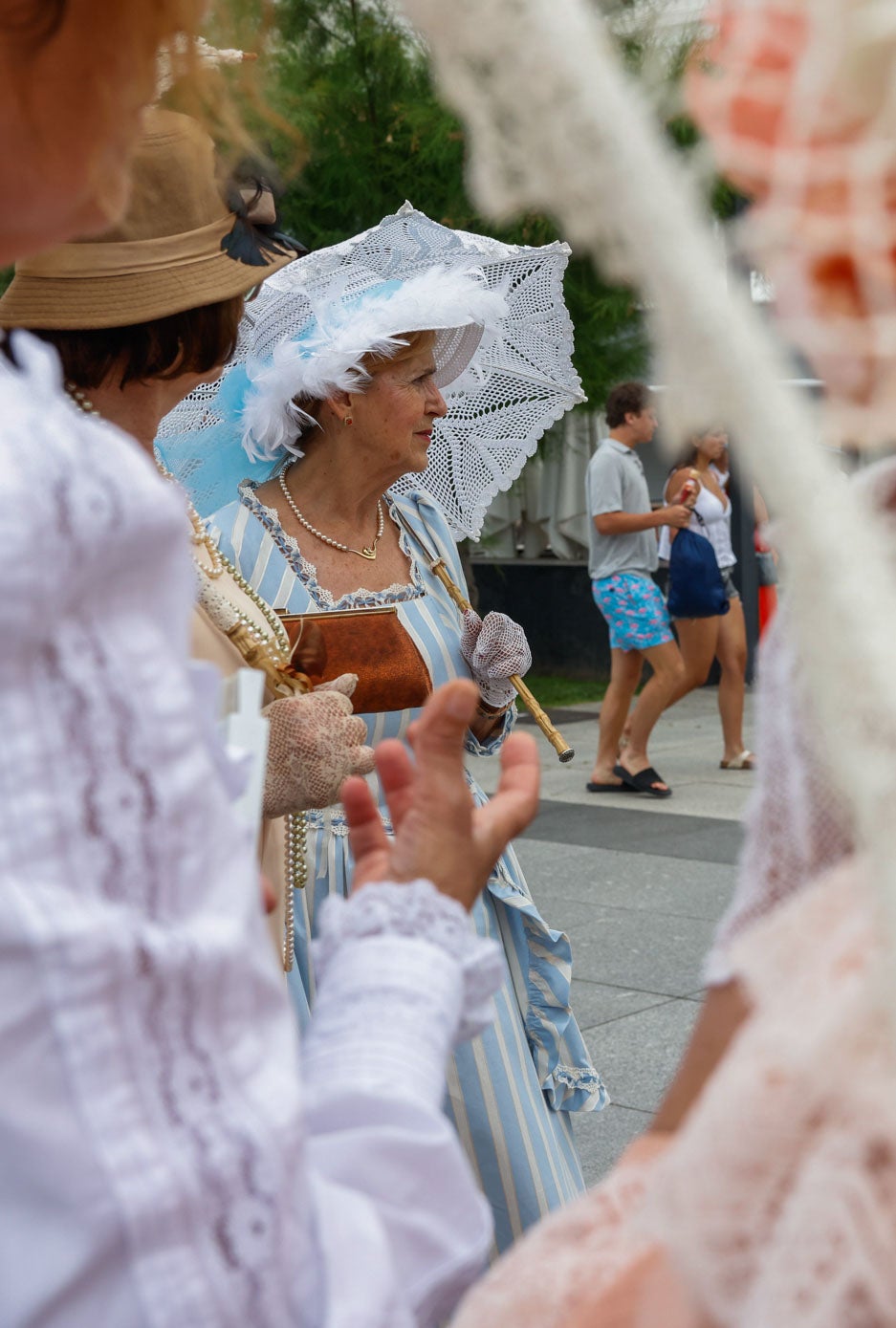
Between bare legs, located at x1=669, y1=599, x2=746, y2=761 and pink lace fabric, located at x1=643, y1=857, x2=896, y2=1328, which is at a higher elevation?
pink lace fabric, located at x1=643, y1=857, x2=896, y2=1328

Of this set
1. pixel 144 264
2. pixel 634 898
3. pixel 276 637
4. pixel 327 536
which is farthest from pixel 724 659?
pixel 144 264

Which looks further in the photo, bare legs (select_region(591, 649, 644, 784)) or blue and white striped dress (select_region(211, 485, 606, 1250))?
bare legs (select_region(591, 649, 644, 784))

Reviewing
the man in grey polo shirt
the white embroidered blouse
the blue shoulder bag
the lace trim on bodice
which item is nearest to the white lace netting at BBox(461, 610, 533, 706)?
the lace trim on bodice

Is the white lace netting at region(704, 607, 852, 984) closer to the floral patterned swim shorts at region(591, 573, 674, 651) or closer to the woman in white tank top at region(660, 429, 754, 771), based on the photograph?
the floral patterned swim shorts at region(591, 573, 674, 651)

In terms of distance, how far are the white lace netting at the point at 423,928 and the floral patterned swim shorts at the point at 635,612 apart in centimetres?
679

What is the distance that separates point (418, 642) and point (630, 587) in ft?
16.4

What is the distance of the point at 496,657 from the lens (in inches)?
119

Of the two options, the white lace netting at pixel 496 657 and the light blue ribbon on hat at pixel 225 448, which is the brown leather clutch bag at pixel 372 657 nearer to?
the white lace netting at pixel 496 657

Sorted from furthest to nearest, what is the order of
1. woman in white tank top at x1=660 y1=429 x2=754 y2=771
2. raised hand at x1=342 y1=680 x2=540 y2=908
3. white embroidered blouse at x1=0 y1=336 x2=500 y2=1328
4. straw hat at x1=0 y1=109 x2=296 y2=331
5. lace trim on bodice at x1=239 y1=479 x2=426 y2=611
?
woman in white tank top at x1=660 y1=429 x2=754 y2=771 < lace trim on bodice at x1=239 y1=479 x2=426 y2=611 < straw hat at x1=0 y1=109 x2=296 y2=331 < raised hand at x1=342 y1=680 x2=540 y2=908 < white embroidered blouse at x1=0 y1=336 x2=500 y2=1328

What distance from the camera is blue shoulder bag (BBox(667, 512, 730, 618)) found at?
26.4 feet

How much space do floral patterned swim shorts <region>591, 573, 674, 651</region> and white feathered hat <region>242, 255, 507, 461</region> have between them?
462 cm

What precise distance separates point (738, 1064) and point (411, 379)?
267 centimetres

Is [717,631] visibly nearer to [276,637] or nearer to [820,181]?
[276,637]

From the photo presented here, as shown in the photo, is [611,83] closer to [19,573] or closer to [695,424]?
[695,424]
